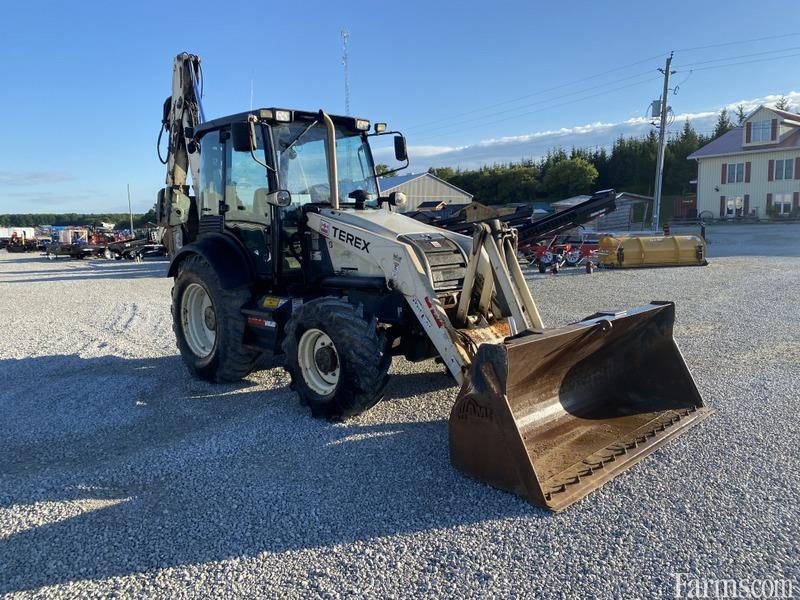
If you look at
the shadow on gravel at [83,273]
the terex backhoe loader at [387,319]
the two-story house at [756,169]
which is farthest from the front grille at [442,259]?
the two-story house at [756,169]

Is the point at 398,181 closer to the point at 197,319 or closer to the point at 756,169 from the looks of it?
the point at 756,169

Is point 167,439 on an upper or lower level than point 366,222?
lower

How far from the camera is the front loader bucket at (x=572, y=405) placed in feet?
12.1

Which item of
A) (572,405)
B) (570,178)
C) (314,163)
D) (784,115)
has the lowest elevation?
(572,405)

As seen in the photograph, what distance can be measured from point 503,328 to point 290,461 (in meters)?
2.13

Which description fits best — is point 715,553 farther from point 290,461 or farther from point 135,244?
point 135,244

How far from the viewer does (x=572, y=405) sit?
485 cm

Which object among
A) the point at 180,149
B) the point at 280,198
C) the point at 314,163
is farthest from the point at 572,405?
the point at 180,149

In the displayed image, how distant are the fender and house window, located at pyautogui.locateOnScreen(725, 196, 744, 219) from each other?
43.8m

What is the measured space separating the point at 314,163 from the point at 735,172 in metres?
44.6

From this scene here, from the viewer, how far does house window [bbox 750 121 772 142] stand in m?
40.4

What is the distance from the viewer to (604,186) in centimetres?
5444

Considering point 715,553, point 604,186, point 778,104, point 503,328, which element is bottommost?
point 715,553

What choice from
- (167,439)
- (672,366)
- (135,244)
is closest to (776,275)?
(672,366)
